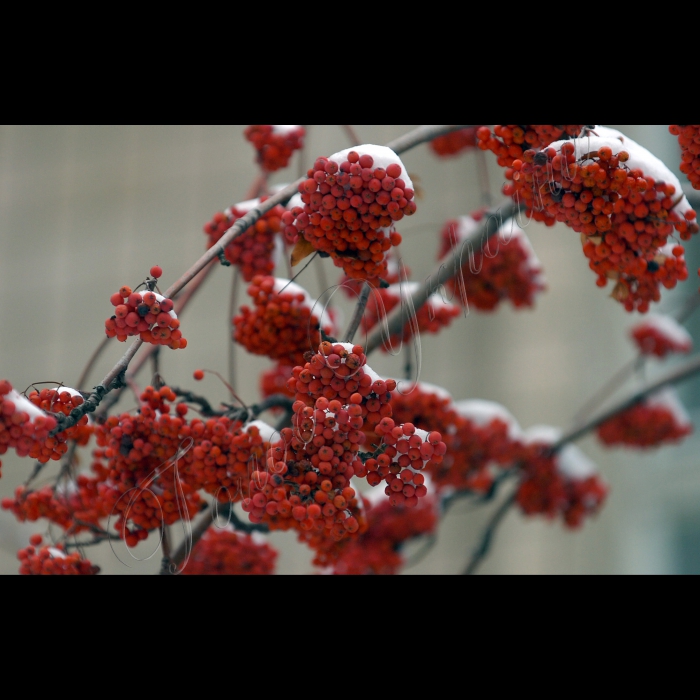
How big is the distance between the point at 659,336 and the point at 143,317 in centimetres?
131

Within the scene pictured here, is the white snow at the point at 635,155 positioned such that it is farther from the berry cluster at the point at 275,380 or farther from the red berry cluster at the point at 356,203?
the berry cluster at the point at 275,380

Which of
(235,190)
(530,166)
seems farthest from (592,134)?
(235,190)

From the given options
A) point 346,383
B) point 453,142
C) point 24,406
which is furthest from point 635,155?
point 453,142

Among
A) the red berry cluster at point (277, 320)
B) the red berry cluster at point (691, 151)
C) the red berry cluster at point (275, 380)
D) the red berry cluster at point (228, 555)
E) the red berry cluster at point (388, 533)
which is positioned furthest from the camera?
the red berry cluster at point (388, 533)

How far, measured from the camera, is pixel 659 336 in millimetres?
1782

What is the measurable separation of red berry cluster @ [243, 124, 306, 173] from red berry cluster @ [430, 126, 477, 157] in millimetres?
403

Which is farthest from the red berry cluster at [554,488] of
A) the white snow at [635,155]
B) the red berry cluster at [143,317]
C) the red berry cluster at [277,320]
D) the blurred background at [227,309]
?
the blurred background at [227,309]

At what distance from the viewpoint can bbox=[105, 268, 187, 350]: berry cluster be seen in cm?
75

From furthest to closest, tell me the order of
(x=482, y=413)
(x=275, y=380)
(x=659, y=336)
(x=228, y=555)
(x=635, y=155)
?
1. (x=659, y=336)
2. (x=482, y=413)
3. (x=275, y=380)
4. (x=228, y=555)
5. (x=635, y=155)

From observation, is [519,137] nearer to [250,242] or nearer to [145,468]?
[250,242]

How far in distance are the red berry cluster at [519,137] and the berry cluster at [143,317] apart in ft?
1.18

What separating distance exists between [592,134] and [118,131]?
3.14 m

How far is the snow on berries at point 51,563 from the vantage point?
0.93 metres
